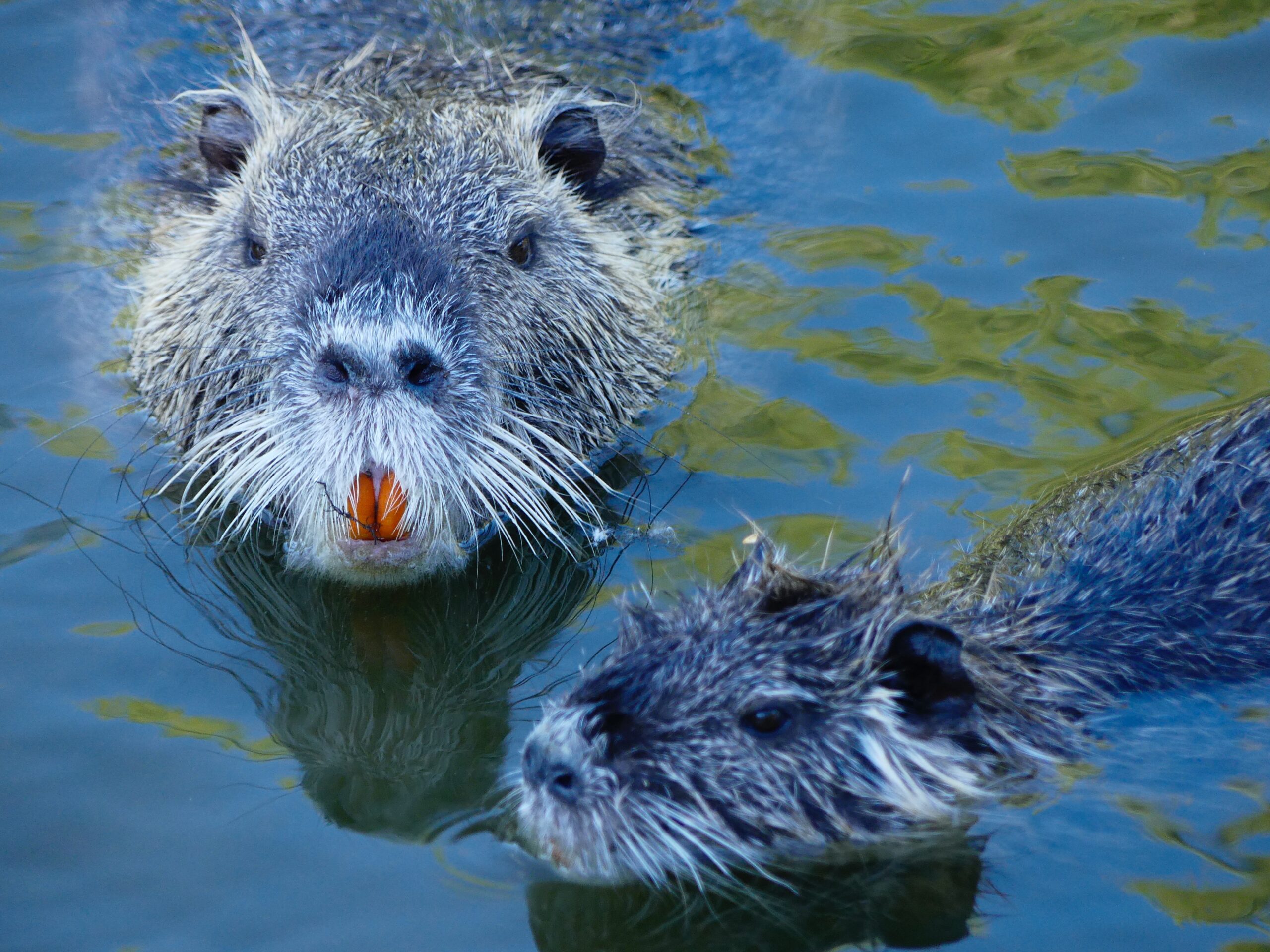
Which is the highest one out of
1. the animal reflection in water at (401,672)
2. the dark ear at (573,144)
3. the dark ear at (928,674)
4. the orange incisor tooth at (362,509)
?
the dark ear at (573,144)

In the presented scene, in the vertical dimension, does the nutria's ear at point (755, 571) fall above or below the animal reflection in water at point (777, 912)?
above

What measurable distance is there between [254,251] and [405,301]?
2.57 feet

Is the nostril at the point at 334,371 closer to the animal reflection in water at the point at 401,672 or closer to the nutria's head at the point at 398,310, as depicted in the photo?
the nutria's head at the point at 398,310

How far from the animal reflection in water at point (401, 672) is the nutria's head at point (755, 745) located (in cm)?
41

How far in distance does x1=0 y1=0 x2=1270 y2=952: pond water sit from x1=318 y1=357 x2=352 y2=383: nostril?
28.9 inches

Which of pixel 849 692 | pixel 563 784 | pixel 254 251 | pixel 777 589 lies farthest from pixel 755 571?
pixel 254 251

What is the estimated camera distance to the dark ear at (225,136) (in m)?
4.86

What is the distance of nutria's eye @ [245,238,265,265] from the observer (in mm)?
4504

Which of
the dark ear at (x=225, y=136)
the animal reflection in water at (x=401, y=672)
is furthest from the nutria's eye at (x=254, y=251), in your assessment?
the animal reflection in water at (x=401, y=672)

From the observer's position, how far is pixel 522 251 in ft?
15.3

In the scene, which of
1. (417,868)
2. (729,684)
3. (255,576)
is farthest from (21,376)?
(729,684)

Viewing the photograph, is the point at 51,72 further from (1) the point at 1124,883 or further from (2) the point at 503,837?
(1) the point at 1124,883

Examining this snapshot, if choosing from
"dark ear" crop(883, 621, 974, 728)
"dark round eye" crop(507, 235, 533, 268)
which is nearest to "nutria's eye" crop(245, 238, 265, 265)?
"dark round eye" crop(507, 235, 533, 268)

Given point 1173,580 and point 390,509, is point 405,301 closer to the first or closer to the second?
point 390,509
